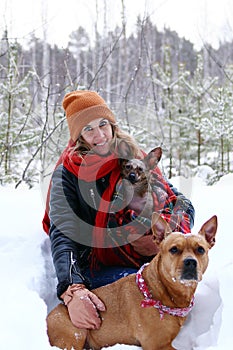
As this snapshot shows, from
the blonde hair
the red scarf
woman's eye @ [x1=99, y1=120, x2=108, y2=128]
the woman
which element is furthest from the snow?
woman's eye @ [x1=99, y1=120, x2=108, y2=128]

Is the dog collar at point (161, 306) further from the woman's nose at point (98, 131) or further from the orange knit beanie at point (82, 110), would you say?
the orange knit beanie at point (82, 110)

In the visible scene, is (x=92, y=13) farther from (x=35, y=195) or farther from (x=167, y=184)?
(x=167, y=184)

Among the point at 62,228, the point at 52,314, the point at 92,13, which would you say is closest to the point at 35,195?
the point at 62,228

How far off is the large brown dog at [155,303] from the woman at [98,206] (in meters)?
0.33

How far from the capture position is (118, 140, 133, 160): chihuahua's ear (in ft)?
9.99

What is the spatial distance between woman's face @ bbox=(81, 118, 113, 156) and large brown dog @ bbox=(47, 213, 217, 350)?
0.76 metres

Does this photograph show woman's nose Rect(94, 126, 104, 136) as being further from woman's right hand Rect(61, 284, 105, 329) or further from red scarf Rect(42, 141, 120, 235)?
woman's right hand Rect(61, 284, 105, 329)

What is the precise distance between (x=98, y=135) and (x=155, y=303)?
127 cm

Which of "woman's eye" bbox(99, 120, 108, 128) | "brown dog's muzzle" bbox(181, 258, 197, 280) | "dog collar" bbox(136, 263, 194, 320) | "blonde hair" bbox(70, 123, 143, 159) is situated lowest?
"dog collar" bbox(136, 263, 194, 320)

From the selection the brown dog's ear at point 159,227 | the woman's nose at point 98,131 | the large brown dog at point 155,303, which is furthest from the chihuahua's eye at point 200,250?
the woman's nose at point 98,131

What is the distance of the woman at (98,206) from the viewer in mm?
2863

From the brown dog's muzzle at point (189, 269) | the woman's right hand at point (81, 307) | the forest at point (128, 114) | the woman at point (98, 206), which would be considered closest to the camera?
the brown dog's muzzle at point (189, 269)

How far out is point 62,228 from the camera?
2742 mm

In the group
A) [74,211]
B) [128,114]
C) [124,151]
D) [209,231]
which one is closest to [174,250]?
[209,231]
